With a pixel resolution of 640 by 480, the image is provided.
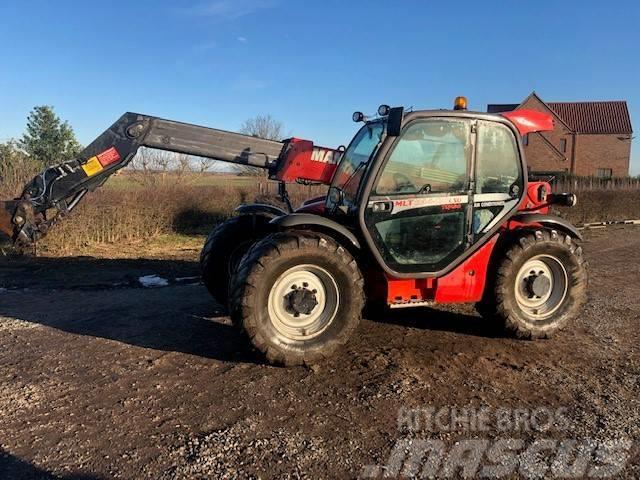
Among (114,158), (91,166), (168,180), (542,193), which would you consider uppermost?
(168,180)

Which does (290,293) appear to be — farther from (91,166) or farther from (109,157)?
(91,166)

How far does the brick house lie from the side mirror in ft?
147

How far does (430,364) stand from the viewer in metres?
4.70

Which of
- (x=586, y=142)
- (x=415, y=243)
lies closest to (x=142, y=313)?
(x=415, y=243)

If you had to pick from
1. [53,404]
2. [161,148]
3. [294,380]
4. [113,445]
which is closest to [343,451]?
[294,380]

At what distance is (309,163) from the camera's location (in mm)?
6105

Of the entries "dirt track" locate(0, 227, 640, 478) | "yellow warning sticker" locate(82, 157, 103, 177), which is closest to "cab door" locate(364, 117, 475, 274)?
"dirt track" locate(0, 227, 640, 478)

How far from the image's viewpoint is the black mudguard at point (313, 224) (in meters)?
4.70

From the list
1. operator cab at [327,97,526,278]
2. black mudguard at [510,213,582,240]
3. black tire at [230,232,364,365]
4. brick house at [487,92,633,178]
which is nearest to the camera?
black tire at [230,232,364,365]

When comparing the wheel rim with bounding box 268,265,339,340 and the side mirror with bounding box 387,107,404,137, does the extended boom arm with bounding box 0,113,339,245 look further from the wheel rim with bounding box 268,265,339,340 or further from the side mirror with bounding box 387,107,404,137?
the wheel rim with bounding box 268,265,339,340

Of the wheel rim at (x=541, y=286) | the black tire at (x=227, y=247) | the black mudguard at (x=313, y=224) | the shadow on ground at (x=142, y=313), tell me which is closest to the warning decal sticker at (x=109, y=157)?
the black tire at (x=227, y=247)

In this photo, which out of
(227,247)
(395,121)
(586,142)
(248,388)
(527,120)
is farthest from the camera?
(586,142)

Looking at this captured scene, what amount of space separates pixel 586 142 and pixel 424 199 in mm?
49115

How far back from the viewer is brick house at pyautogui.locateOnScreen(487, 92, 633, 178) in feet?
153
